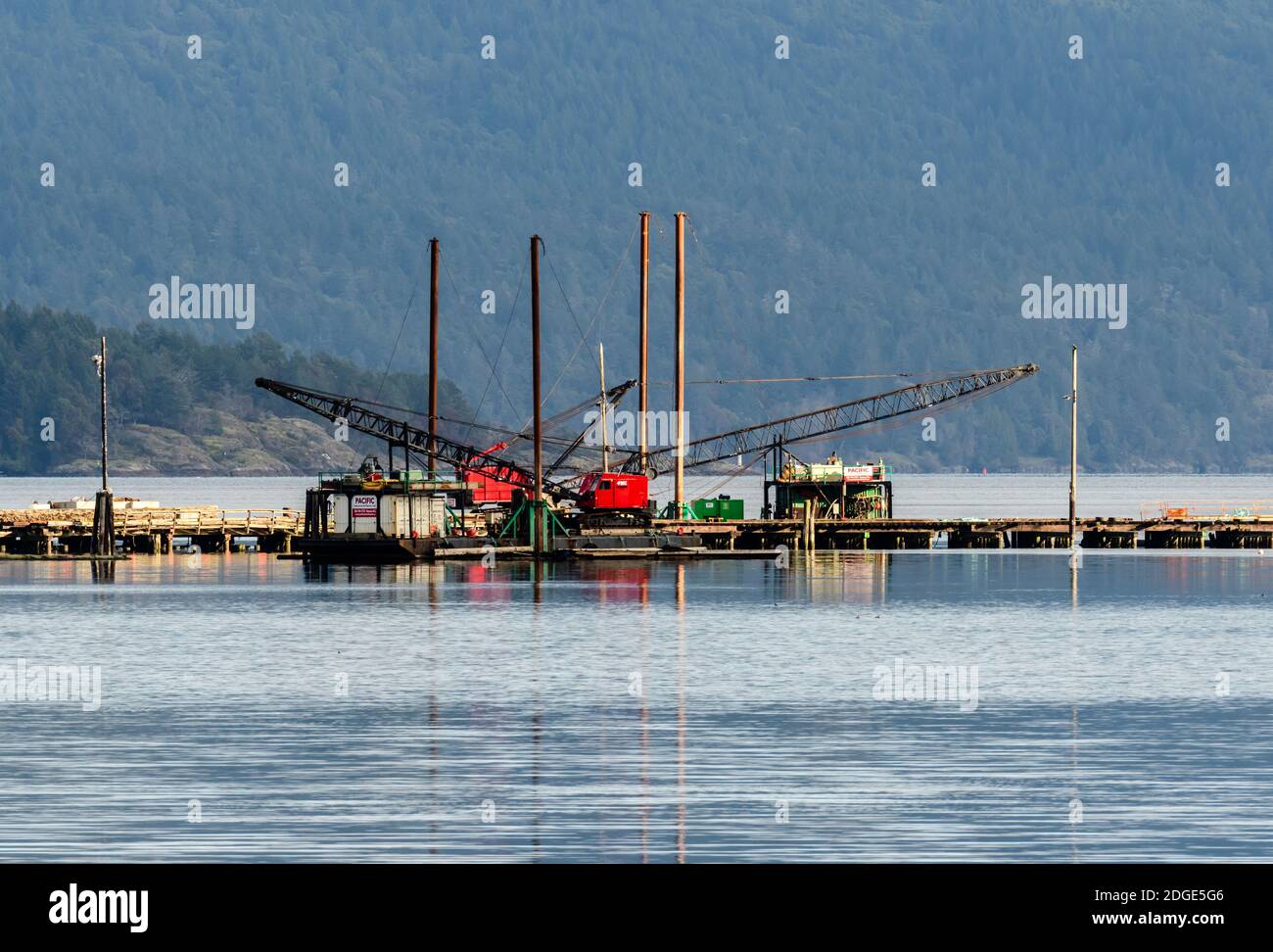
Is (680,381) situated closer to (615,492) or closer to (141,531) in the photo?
(615,492)

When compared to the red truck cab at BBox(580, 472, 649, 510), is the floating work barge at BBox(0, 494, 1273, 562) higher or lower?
lower

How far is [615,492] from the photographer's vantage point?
122500 mm

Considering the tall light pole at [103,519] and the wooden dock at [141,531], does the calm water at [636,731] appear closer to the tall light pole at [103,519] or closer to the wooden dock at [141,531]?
the tall light pole at [103,519]

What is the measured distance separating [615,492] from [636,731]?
3057 inches

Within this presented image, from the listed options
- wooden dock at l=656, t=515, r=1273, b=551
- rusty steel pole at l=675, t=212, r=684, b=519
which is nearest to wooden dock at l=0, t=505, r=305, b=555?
rusty steel pole at l=675, t=212, r=684, b=519

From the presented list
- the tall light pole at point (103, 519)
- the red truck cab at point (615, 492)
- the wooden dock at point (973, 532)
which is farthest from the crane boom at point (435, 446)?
the tall light pole at point (103, 519)

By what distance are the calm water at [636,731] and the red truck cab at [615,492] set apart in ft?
97.4

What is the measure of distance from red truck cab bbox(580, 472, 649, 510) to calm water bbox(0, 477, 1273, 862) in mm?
29695

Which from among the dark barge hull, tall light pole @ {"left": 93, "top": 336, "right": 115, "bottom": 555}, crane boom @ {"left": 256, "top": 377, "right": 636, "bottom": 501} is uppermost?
crane boom @ {"left": 256, "top": 377, "right": 636, "bottom": 501}

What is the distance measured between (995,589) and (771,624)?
27.5m

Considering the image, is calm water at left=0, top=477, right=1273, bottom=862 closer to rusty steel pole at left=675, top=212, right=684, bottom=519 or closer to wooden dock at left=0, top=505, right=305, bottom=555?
rusty steel pole at left=675, top=212, right=684, bottom=519

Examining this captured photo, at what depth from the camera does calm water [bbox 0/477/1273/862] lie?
32.0 metres

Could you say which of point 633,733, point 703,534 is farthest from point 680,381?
point 633,733

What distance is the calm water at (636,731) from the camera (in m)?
32.0
